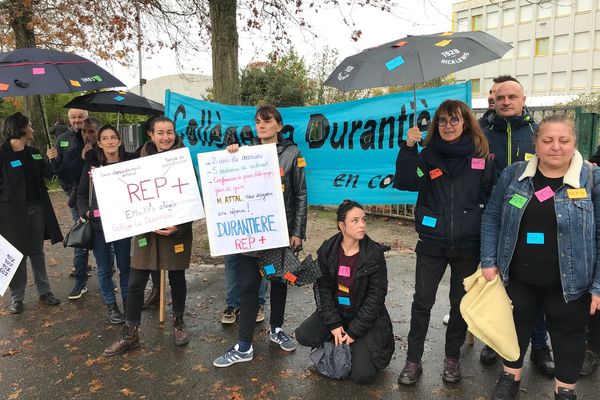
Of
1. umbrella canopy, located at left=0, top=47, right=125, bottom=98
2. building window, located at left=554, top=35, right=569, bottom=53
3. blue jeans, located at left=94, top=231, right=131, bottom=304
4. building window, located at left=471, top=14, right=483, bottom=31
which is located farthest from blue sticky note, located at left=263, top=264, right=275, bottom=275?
building window, located at left=471, top=14, right=483, bottom=31

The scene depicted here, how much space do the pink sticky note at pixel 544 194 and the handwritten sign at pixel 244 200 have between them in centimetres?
185

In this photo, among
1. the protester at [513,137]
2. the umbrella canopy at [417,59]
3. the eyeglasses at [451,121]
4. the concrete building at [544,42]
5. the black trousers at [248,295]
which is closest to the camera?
the umbrella canopy at [417,59]

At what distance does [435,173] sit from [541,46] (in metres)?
54.1

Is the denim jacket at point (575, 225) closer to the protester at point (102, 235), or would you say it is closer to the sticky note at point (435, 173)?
the sticky note at point (435, 173)

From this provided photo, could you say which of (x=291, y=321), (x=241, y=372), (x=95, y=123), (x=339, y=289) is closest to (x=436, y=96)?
(x=339, y=289)

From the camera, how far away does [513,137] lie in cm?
357

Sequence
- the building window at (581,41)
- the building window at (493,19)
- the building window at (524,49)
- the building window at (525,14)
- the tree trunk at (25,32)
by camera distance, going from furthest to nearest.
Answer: the building window at (493,19) → the building window at (524,49) → the building window at (525,14) → the building window at (581,41) → the tree trunk at (25,32)

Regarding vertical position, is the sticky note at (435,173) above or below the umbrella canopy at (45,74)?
below

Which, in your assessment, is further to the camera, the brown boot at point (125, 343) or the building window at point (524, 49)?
the building window at point (524, 49)

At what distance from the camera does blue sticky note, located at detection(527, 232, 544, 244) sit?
284 cm

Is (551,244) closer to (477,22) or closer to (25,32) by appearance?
(25,32)

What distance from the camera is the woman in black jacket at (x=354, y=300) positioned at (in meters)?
3.44

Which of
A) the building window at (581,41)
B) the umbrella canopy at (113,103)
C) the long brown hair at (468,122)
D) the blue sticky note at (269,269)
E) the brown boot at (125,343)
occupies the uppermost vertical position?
the building window at (581,41)

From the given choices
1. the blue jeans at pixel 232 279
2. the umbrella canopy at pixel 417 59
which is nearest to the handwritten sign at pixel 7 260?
the blue jeans at pixel 232 279
